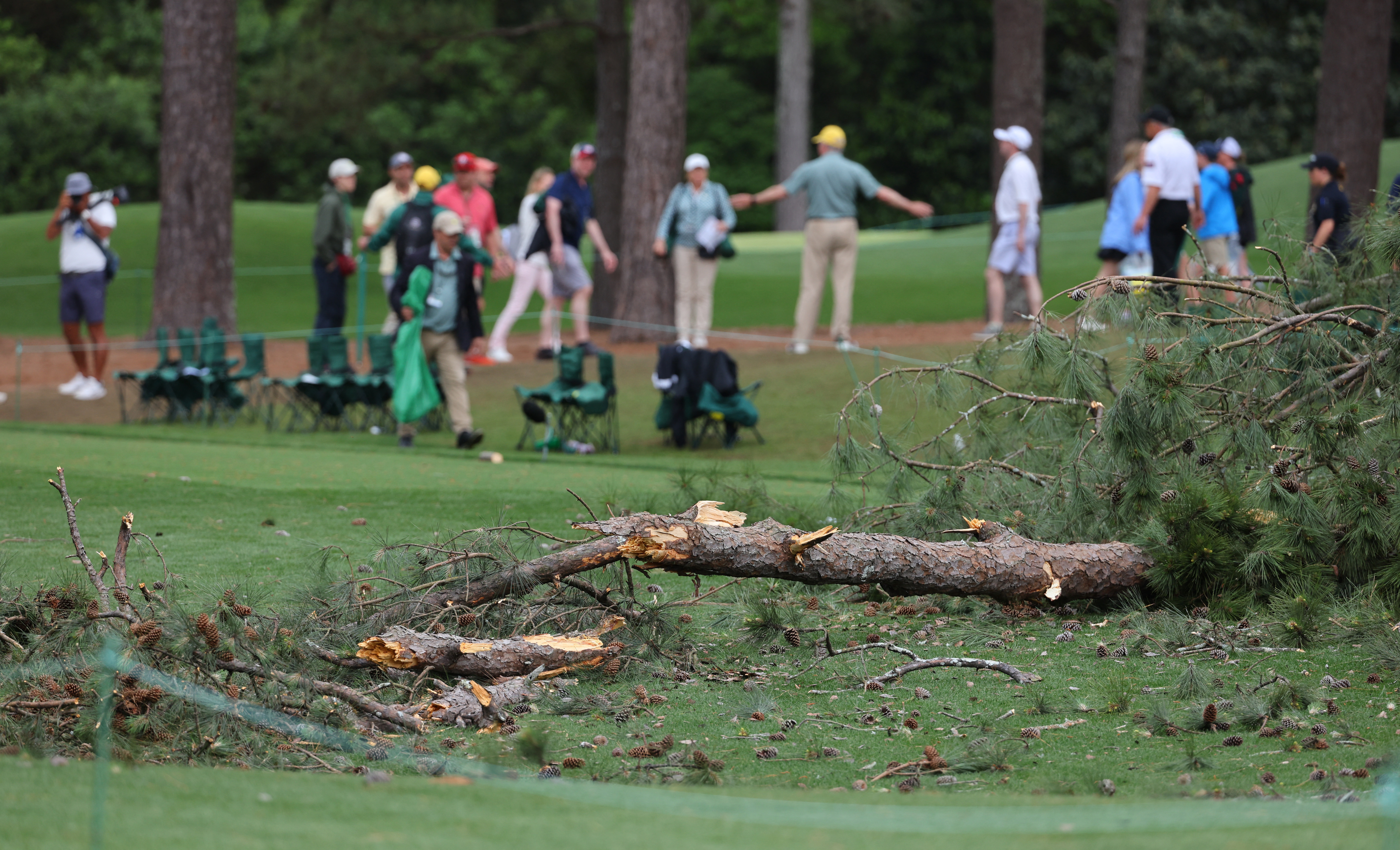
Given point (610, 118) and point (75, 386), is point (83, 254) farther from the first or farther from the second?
point (610, 118)

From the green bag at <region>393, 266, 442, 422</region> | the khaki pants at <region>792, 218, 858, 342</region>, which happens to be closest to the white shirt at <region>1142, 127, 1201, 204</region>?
the khaki pants at <region>792, 218, 858, 342</region>

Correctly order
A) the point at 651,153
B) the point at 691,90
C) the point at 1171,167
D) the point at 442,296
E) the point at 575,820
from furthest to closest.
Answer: the point at 691,90 < the point at 651,153 < the point at 1171,167 < the point at 442,296 < the point at 575,820

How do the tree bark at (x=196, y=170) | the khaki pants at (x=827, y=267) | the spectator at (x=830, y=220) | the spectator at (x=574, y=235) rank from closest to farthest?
1. the spectator at (x=830, y=220)
2. the khaki pants at (x=827, y=267)
3. the spectator at (x=574, y=235)
4. the tree bark at (x=196, y=170)

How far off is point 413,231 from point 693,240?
3425 mm

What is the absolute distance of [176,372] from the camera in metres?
13.1

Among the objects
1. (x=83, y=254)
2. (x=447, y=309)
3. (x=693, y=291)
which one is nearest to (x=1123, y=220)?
(x=693, y=291)

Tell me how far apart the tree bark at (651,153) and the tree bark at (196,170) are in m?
4.64

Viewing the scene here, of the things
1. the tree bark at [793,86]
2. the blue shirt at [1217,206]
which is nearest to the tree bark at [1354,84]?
the blue shirt at [1217,206]

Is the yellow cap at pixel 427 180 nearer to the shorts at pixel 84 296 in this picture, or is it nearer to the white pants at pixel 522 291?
the white pants at pixel 522 291

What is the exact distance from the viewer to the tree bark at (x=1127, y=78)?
91.4ft

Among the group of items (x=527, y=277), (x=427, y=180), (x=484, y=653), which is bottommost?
(x=484, y=653)

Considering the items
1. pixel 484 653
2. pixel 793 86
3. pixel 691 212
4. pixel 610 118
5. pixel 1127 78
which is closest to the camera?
pixel 484 653

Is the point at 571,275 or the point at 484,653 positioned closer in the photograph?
the point at 484,653

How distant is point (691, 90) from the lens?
43.9 metres
